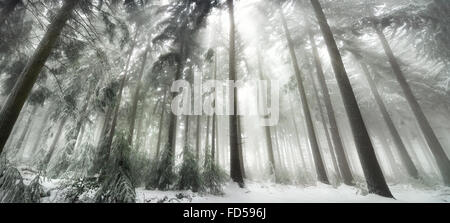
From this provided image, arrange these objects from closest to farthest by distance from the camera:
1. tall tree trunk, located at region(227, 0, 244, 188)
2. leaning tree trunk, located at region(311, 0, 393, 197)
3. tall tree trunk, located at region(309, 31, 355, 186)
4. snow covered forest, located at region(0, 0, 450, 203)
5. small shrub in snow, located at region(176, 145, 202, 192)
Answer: snow covered forest, located at region(0, 0, 450, 203)
leaning tree trunk, located at region(311, 0, 393, 197)
small shrub in snow, located at region(176, 145, 202, 192)
tall tree trunk, located at region(227, 0, 244, 188)
tall tree trunk, located at region(309, 31, 355, 186)

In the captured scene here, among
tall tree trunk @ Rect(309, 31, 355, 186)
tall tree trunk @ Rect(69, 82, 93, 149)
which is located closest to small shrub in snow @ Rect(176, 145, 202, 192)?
tall tree trunk @ Rect(69, 82, 93, 149)

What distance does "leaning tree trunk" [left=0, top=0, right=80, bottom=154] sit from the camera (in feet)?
16.7

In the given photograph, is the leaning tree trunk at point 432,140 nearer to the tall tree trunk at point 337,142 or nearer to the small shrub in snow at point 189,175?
the tall tree trunk at point 337,142

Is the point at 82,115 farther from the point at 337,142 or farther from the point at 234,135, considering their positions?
the point at 337,142

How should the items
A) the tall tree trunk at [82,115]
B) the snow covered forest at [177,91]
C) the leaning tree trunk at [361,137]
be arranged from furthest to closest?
the leaning tree trunk at [361,137] < the tall tree trunk at [82,115] < the snow covered forest at [177,91]

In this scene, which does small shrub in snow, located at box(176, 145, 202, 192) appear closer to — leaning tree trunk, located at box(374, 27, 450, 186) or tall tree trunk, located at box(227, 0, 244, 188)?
tall tree trunk, located at box(227, 0, 244, 188)

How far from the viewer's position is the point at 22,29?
909 cm

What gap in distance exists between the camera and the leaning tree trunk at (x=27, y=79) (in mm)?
5078

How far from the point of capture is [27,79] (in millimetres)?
5473

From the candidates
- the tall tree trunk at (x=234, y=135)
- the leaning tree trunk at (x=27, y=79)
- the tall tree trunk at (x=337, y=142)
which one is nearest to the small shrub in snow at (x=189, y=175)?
the tall tree trunk at (x=234, y=135)

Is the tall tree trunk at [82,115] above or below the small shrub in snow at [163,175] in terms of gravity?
above

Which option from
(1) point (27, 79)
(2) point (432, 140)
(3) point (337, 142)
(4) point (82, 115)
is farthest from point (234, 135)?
(2) point (432, 140)
